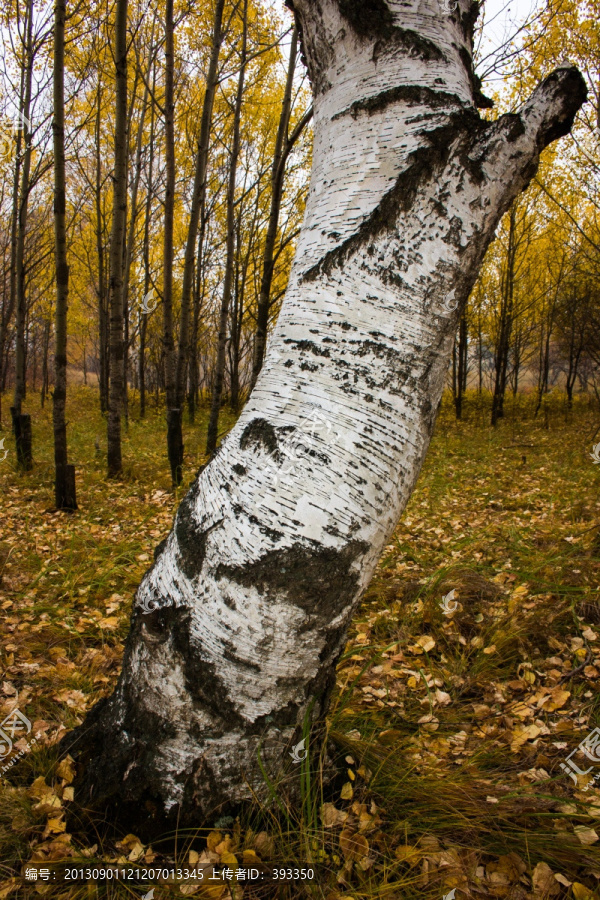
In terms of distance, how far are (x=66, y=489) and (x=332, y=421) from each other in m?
Result: 4.53

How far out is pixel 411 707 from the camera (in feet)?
6.28

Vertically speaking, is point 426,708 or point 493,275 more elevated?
point 493,275

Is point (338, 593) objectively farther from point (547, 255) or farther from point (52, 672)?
point (547, 255)

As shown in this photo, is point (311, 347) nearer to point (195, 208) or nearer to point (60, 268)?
point (60, 268)

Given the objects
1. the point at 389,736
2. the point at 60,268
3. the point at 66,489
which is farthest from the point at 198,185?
the point at 389,736

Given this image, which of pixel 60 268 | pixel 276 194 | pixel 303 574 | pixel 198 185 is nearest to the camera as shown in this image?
pixel 303 574

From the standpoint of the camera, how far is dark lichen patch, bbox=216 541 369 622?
0.98 meters

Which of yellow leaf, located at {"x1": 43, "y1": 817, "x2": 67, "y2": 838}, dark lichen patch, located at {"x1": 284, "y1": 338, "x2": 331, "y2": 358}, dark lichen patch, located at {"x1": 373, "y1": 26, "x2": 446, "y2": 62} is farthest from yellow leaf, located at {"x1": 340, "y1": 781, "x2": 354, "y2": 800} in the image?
dark lichen patch, located at {"x1": 373, "y1": 26, "x2": 446, "y2": 62}

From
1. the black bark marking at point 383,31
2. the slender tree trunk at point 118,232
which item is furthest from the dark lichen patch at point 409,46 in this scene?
the slender tree trunk at point 118,232

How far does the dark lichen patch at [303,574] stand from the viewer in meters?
0.98

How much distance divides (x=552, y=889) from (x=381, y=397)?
4.18ft

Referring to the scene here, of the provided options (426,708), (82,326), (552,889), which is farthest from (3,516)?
(82,326)

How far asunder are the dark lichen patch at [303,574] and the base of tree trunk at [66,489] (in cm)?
432

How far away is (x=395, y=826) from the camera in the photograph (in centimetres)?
127
